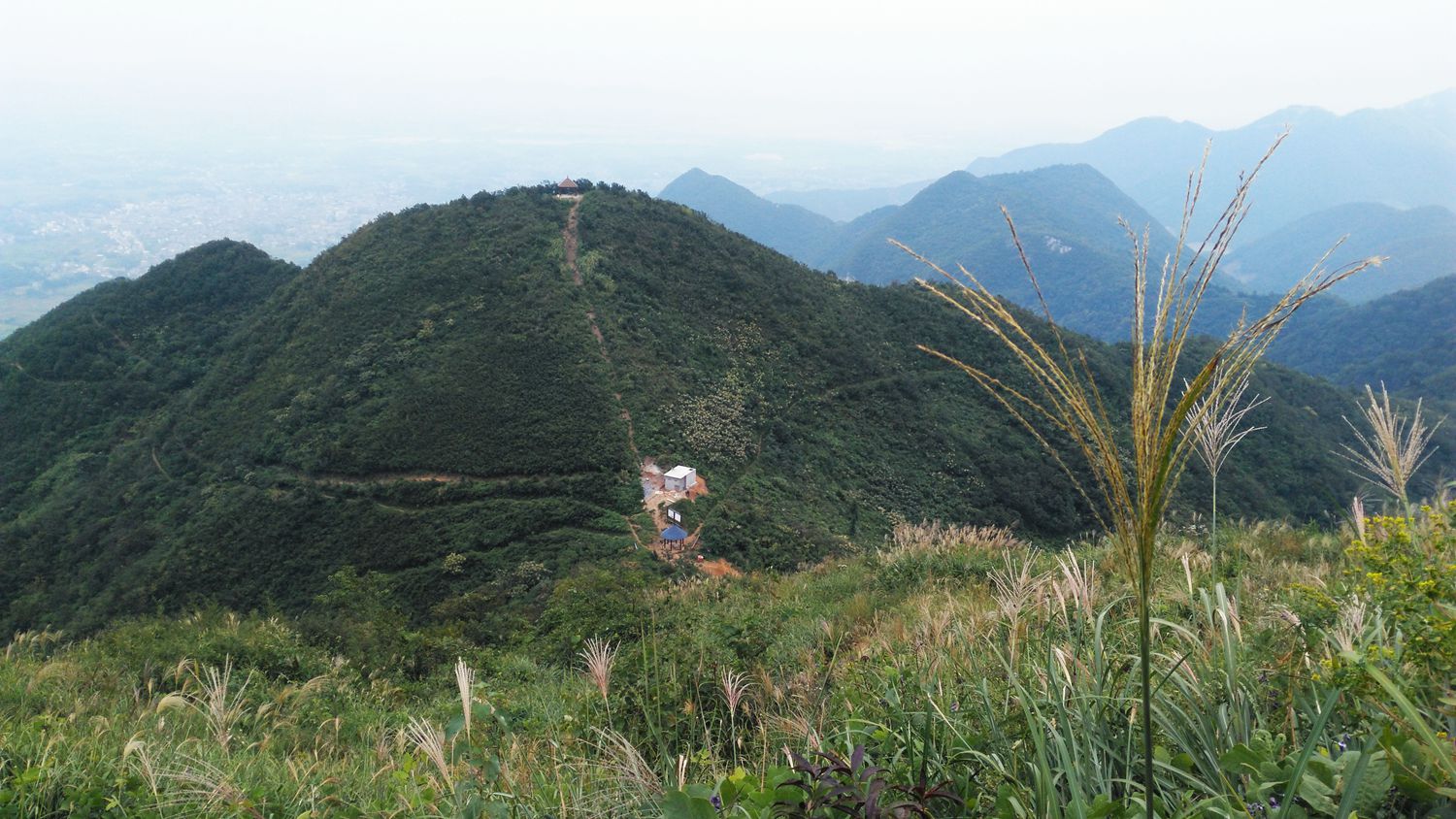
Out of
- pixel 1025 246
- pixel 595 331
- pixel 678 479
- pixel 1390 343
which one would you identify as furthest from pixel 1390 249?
pixel 678 479

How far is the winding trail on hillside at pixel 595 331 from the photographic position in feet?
81.1

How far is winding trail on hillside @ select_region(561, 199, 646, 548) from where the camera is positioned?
24.7 m

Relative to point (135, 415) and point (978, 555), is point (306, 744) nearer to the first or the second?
point (978, 555)

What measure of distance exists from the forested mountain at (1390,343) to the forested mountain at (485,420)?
41197 millimetres

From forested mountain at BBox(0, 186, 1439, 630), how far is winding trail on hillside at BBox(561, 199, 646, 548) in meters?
0.15

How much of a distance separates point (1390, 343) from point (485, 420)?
101988 mm

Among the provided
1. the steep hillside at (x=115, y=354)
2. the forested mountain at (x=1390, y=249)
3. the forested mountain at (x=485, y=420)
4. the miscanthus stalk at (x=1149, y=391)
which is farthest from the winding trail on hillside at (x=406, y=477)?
the forested mountain at (x=1390, y=249)

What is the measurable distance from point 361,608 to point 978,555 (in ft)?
41.4

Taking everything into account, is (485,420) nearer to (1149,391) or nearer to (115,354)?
(115,354)

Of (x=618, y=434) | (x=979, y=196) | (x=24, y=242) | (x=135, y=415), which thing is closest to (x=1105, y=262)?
(x=979, y=196)

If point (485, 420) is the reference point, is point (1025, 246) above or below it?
above

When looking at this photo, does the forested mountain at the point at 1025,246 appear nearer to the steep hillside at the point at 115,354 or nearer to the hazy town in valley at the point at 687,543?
the hazy town in valley at the point at 687,543

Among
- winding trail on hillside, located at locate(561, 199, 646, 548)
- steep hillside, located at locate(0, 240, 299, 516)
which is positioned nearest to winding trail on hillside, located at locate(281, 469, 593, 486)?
winding trail on hillside, located at locate(561, 199, 646, 548)

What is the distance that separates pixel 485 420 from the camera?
26078 mm
